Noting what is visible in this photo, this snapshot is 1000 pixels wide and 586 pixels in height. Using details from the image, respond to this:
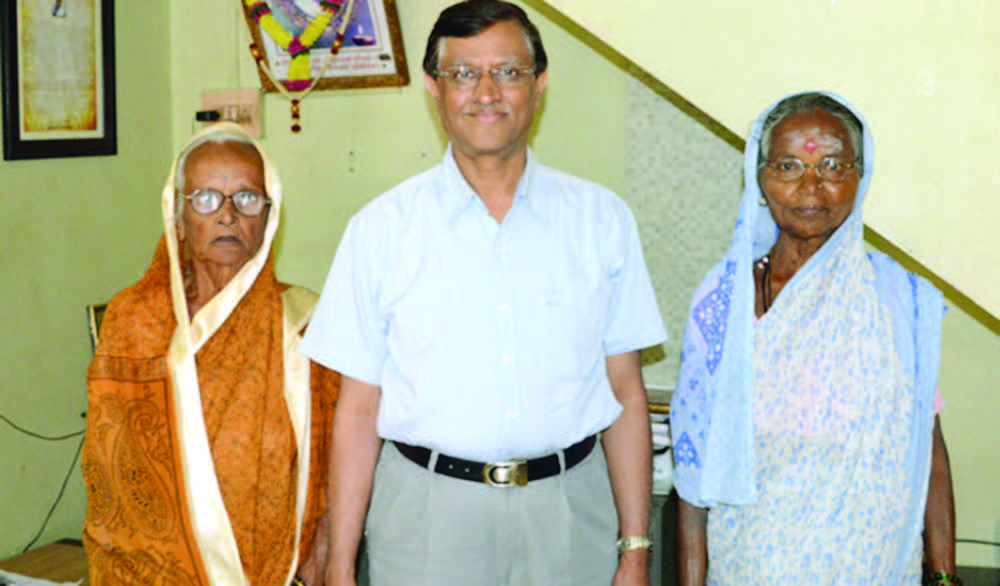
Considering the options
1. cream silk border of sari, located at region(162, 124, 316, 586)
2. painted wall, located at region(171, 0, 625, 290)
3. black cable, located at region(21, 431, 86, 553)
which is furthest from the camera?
painted wall, located at region(171, 0, 625, 290)

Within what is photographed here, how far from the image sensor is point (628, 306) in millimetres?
2066

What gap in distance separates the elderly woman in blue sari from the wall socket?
2.35m

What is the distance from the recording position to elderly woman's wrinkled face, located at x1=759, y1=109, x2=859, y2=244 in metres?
2.00

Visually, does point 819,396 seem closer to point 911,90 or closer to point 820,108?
point 820,108

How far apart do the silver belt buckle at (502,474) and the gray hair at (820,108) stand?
31.3 inches

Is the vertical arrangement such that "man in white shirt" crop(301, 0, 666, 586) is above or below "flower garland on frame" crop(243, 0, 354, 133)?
below

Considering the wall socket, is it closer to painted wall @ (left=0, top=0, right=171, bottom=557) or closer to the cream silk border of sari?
painted wall @ (left=0, top=0, right=171, bottom=557)

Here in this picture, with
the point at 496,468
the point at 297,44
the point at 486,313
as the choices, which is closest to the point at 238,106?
the point at 297,44

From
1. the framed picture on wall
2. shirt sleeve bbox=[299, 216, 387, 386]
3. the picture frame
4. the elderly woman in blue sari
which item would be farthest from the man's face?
the framed picture on wall

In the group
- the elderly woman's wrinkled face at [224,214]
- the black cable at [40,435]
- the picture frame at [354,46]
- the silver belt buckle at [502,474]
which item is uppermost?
the picture frame at [354,46]

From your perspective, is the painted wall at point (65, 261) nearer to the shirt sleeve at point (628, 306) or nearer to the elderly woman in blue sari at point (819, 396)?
the shirt sleeve at point (628, 306)

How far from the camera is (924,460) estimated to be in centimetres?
200

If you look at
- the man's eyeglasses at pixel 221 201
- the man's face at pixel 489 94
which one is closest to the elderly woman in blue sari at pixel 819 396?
the man's face at pixel 489 94

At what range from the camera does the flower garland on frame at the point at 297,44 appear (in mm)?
3660
